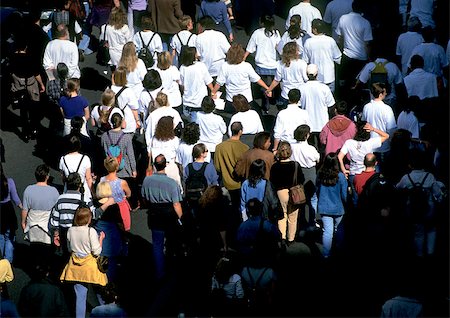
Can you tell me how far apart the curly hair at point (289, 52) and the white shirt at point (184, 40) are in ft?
5.66

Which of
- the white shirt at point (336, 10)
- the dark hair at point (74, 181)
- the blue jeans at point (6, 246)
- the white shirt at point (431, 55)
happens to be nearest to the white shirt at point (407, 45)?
the white shirt at point (431, 55)

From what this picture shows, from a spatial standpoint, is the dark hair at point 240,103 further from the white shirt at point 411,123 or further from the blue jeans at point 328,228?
the white shirt at point 411,123

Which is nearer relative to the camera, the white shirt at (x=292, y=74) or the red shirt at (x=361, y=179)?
the red shirt at (x=361, y=179)

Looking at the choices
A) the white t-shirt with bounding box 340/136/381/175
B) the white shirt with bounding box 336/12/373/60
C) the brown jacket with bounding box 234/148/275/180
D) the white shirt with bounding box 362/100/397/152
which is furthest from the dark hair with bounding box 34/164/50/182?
the white shirt with bounding box 336/12/373/60

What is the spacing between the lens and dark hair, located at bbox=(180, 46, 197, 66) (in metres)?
13.7

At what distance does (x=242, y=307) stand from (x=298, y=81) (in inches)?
191

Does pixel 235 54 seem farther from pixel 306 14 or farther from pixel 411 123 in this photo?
pixel 411 123

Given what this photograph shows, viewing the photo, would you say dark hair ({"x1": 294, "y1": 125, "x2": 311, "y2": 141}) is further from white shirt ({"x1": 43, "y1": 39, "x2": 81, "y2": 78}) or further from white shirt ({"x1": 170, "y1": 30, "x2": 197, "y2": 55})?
white shirt ({"x1": 43, "y1": 39, "x2": 81, "y2": 78})

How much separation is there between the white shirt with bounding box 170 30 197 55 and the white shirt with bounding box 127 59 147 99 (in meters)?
1.09

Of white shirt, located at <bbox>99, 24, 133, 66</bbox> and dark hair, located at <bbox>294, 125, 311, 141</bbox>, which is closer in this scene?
dark hair, located at <bbox>294, 125, 311, 141</bbox>

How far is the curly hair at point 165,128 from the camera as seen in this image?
12320 millimetres

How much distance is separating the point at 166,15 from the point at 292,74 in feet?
10.5

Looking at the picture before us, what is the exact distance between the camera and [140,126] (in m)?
13.8

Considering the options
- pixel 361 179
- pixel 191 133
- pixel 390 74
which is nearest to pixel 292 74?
pixel 390 74
